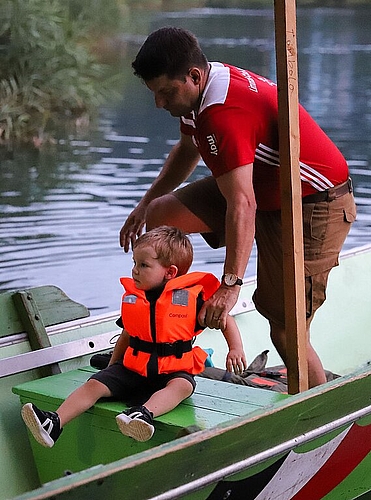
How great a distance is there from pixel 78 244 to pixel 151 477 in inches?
254

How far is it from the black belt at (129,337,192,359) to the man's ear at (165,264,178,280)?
0.20 metres

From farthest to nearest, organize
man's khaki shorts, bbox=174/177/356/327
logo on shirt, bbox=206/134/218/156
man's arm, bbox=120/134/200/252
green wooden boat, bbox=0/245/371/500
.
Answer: man's arm, bbox=120/134/200/252 → man's khaki shorts, bbox=174/177/356/327 → logo on shirt, bbox=206/134/218/156 → green wooden boat, bbox=0/245/371/500

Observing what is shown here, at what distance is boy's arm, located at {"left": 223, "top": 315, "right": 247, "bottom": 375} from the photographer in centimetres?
→ 290

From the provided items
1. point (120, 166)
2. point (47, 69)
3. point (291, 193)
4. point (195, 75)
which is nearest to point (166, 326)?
point (291, 193)

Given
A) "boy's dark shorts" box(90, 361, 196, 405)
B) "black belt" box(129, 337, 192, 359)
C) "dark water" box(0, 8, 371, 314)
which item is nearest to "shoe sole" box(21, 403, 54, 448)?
"boy's dark shorts" box(90, 361, 196, 405)

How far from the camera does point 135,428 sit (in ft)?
8.77

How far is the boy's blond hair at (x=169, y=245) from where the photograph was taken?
2.97 meters

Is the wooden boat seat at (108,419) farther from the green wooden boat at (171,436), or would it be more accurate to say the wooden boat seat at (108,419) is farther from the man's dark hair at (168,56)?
the man's dark hair at (168,56)

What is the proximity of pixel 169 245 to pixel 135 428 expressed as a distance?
573 millimetres

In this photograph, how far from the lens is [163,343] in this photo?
291 centimetres

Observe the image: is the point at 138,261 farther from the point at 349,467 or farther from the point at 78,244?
the point at 78,244

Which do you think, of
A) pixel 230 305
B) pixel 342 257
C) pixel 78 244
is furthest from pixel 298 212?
pixel 78 244

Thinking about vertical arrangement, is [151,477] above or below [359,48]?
above

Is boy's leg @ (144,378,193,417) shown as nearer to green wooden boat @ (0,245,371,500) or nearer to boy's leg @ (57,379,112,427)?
green wooden boat @ (0,245,371,500)
